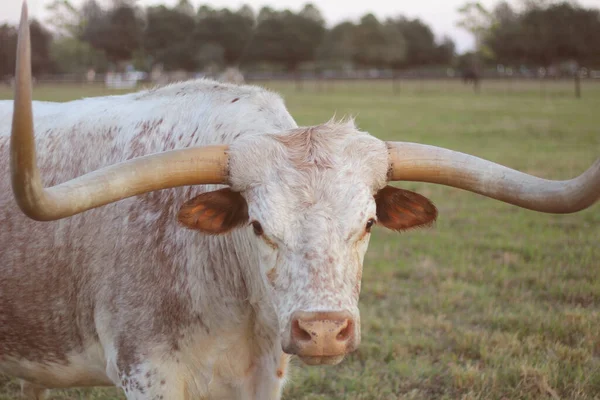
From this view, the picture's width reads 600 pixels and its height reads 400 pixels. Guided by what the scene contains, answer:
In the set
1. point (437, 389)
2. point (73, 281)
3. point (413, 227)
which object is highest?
point (413, 227)

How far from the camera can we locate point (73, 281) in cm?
342

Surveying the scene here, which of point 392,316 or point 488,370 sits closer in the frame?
point 488,370

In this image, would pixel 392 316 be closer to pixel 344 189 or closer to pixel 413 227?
pixel 413 227

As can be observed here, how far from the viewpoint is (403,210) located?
3150mm

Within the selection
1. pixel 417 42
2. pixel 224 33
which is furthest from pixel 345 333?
pixel 417 42

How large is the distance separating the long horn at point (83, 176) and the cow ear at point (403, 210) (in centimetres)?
79

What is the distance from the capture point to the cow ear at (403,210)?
10.1 feet

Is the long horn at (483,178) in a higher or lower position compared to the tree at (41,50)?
lower

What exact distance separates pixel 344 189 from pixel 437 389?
2226 mm

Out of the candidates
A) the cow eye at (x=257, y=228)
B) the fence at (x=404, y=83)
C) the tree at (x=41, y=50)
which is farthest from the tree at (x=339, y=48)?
the cow eye at (x=257, y=228)

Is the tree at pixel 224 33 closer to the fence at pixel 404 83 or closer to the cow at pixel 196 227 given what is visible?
the fence at pixel 404 83

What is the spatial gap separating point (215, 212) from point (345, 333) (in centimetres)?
90

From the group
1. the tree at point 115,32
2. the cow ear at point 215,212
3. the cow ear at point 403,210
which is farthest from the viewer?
the tree at point 115,32

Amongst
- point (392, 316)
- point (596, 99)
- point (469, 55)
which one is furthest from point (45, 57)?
point (392, 316)
